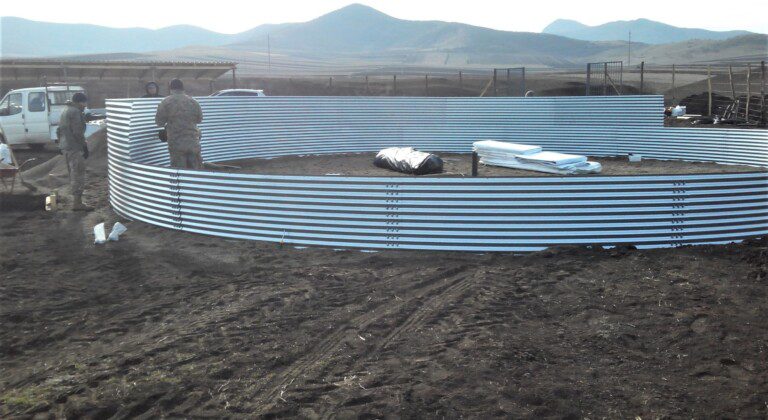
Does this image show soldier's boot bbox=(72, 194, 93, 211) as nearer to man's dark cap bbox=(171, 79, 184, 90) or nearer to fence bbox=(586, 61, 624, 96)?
man's dark cap bbox=(171, 79, 184, 90)

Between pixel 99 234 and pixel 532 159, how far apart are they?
413 inches

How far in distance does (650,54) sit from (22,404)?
14557 cm

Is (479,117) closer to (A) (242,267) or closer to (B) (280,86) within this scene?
(A) (242,267)

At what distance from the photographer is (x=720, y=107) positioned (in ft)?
91.7

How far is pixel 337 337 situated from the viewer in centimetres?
583

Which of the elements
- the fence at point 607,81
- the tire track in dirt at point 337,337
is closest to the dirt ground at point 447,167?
the fence at point 607,81

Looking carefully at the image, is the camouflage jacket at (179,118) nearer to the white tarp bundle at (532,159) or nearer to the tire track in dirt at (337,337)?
the tire track in dirt at (337,337)

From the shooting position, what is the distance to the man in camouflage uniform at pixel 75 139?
11.8 meters

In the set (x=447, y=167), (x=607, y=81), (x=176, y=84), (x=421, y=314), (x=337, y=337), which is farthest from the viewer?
(x=607, y=81)

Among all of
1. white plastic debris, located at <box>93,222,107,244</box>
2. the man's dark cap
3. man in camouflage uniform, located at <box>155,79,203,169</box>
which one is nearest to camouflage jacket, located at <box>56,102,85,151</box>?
man in camouflage uniform, located at <box>155,79,203,169</box>

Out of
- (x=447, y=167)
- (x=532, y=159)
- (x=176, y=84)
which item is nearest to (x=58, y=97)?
(x=176, y=84)

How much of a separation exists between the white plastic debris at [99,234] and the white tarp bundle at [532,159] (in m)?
9.10

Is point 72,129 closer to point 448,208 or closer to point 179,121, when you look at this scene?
point 179,121

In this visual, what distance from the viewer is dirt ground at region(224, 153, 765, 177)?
16.3 m
